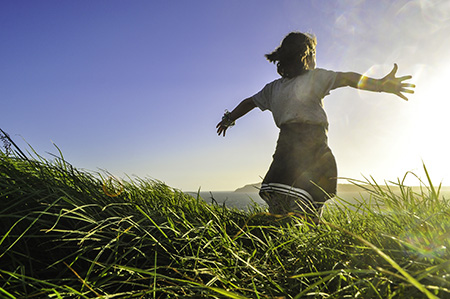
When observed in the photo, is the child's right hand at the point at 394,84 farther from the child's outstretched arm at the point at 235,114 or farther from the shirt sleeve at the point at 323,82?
the child's outstretched arm at the point at 235,114

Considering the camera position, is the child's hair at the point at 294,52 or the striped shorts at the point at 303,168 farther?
the child's hair at the point at 294,52

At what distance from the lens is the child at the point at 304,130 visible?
2756 millimetres

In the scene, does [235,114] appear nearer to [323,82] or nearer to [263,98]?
[263,98]

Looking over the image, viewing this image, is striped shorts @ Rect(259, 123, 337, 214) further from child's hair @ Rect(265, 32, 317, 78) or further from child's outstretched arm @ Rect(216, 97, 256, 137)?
child's outstretched arm @ Rect(216, 97, 256, 137)

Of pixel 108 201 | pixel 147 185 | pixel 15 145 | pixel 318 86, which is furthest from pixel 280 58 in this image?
A: pixel 15 145

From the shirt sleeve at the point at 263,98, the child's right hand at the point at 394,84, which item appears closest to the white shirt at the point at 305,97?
Answer: the shirt sleeve at the point at 263,98

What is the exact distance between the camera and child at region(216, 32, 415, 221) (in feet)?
9.04

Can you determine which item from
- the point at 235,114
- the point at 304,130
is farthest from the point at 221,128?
the point at 304,130

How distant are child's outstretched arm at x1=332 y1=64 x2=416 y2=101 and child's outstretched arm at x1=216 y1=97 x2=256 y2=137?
1240 mm

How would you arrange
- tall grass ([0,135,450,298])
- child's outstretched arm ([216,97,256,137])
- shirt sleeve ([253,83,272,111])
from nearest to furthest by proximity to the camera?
1. tall grass ([0,135,450,298])
2. shirt sleeve ([253,83,272,111])
3. child's outstretched arm ([216,97,256,137])

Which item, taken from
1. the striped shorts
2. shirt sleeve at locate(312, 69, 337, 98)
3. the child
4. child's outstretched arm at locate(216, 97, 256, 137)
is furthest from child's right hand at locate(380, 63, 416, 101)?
child's outstretched arm at locate(216, 97, 256, 137)

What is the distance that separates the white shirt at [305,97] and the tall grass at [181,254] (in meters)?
1.36

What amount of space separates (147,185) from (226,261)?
1.75 m

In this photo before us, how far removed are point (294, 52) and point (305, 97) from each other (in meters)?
0.62
